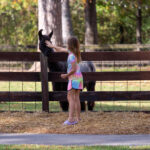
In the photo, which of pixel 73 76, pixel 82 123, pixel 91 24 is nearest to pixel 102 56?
pixel 73 76

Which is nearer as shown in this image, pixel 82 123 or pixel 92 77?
pixel 82 123

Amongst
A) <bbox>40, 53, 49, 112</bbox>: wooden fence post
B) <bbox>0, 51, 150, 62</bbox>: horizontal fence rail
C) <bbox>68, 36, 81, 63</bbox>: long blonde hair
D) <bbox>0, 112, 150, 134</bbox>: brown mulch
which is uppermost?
Answer: <bbox>68, 36, 81, 63</bbox>: long blonde hair

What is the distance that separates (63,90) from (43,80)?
2.45 ft

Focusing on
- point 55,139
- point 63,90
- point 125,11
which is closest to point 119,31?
point 125,11

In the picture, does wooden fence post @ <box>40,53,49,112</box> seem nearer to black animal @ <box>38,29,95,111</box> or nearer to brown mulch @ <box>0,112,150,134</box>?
black animal @ <box>38,29,95,111</box>

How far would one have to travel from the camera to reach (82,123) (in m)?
8.48

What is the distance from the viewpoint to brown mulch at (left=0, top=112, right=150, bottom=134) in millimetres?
7879

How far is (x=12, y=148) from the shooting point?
20.7 feet

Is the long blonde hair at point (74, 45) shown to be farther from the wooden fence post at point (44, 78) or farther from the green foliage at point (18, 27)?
the green foliage at point (18, 27)

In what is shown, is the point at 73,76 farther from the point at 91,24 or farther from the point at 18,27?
the point at 18,27

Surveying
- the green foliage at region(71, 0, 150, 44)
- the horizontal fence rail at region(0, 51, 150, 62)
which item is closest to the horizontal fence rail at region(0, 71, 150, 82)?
the horizontal fence rail at region(0, 51, 150, 62)

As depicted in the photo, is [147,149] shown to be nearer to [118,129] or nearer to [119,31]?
[118,129]

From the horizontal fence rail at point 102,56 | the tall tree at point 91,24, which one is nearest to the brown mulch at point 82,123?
the horizontal fence rail at point 102,56

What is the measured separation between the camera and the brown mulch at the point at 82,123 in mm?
7879
